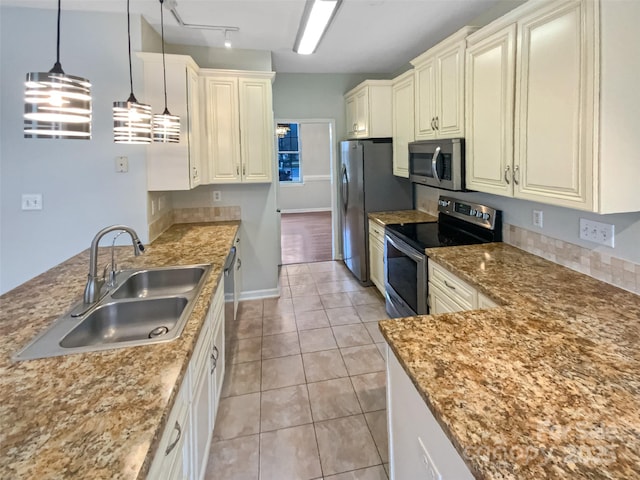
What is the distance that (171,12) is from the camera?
108 inches

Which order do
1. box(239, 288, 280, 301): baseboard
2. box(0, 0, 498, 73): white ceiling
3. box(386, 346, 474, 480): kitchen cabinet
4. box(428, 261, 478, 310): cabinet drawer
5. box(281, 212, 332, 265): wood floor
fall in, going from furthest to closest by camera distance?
box(281, 212, 332, 265): wood floor → box(239, 288, 280, 301): baseboard → box(0, 0, 498, 73): white ceiling → box(428, 261, 478, 310): cabinet drawer → box(386, 346, 474, 480): kitchen cabinet

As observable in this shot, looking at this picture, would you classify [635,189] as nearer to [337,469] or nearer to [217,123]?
[337,469]

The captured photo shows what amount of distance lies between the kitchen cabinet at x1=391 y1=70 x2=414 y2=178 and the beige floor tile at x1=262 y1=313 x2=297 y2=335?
184 centimetres

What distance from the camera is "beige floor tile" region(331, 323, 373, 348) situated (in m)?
3.15

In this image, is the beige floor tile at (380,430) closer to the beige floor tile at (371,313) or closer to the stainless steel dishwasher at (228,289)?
the stainless steel dishwasher at (228,289)

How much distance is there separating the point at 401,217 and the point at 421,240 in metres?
1.07

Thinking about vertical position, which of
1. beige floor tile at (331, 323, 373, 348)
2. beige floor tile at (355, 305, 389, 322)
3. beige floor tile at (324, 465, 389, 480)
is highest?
beige floor tile at (355, 305, 389, 322)

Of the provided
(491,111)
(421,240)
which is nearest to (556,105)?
(491,111)

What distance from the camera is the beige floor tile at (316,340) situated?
3.09 m

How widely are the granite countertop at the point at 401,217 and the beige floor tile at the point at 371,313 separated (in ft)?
2.89

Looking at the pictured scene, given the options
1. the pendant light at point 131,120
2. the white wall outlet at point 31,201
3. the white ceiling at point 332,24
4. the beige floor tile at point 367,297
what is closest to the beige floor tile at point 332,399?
the beige floor tile at point 367,297

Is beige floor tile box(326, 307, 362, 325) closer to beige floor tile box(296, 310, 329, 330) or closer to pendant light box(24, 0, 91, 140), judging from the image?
beige floor tile box(296, 310, 329, 330)

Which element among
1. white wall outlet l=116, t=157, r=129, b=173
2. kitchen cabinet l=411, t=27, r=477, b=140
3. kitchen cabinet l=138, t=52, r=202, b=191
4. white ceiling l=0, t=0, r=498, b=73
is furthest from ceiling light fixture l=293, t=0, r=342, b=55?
white wall outlet l=116, t=157, r=129, b=173

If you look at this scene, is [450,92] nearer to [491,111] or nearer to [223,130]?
[491,111]
